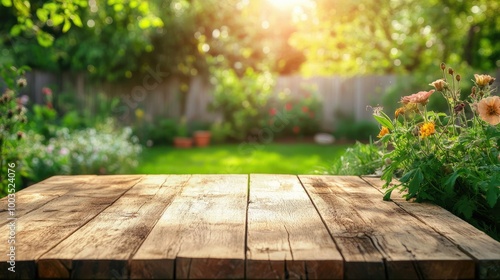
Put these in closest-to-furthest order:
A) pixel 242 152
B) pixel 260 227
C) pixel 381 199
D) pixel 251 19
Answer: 1. pixel 260 227
2. pixel 381 199
3. pixel 242 152
4. pixel 251 19

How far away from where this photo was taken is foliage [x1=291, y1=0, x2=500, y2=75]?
481 inches

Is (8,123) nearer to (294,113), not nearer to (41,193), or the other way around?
(41,193)

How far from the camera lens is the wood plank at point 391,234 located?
4.53ft

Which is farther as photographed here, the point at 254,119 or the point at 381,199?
the point at 254,119

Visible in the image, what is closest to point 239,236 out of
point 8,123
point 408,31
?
point 8,123

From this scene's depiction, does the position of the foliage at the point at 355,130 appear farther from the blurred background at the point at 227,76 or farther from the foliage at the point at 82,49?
the foliage at the point at 82,49

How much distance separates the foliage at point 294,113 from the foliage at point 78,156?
15.6 ft

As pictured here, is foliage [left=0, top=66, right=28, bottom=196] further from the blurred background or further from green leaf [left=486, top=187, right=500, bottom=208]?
the blurred background

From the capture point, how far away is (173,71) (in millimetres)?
12078

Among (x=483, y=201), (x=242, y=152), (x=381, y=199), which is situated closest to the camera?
(x=381, y=199)

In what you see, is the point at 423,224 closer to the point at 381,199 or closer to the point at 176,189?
the point at 381,199

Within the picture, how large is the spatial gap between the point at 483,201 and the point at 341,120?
946 cm

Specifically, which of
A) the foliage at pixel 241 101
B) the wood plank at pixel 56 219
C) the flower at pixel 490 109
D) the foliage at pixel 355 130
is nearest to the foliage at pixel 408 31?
the foliage at pixel 355 130

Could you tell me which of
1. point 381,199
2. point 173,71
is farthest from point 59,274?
point 173,71
